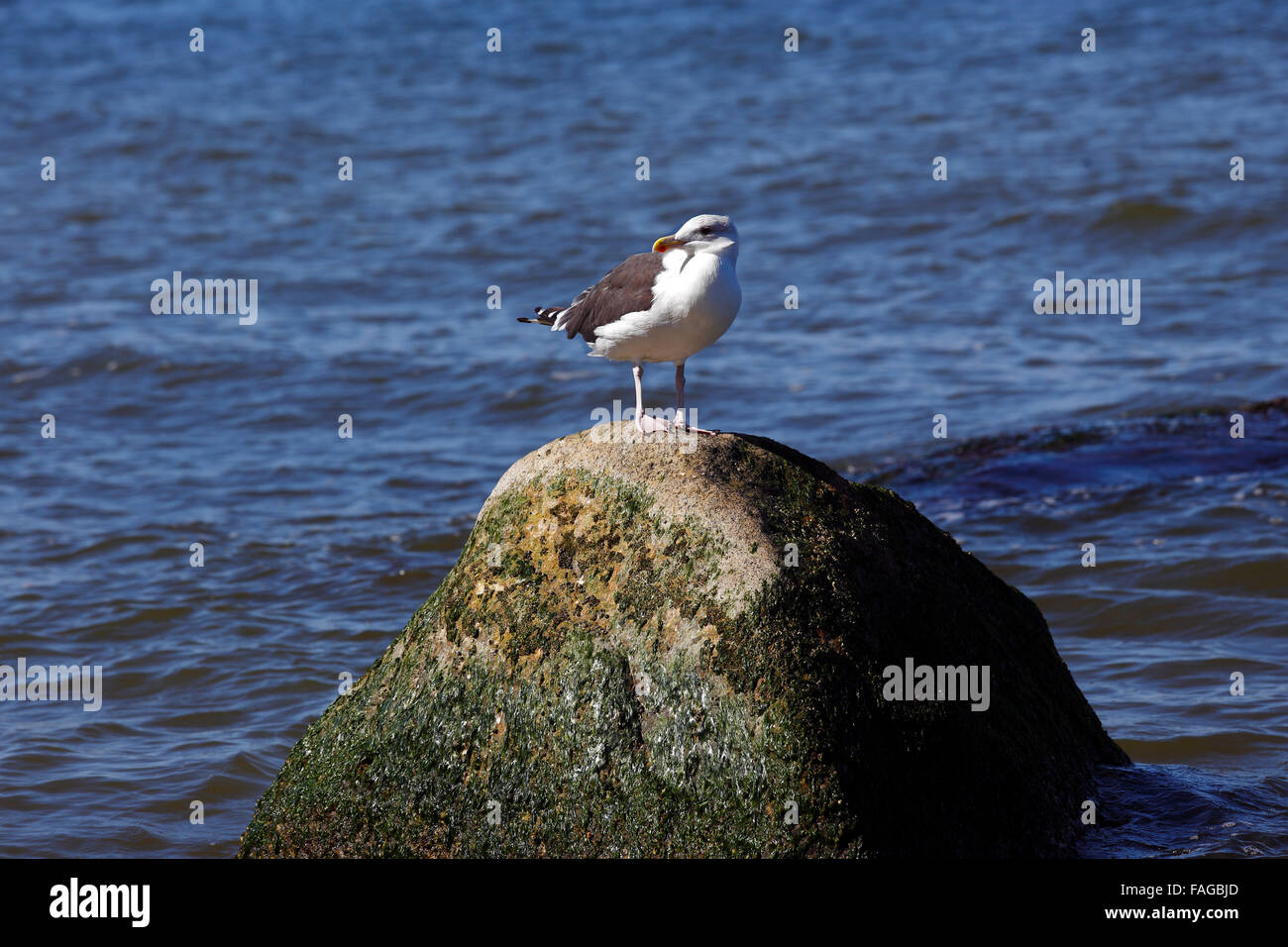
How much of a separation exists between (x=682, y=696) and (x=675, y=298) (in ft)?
4.94

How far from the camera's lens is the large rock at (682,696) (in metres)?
4.89

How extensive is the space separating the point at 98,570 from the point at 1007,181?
41.5 feet

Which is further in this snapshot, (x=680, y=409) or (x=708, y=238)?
(x=680, y=409)

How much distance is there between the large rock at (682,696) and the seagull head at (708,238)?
733 millimetres

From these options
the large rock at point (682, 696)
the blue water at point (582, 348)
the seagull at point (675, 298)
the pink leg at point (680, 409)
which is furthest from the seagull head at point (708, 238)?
the blue water at point (582, 348)

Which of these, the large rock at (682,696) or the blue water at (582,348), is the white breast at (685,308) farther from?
the blue water at (582,348)

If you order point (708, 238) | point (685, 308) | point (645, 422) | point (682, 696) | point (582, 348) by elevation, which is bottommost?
point (682, 696)

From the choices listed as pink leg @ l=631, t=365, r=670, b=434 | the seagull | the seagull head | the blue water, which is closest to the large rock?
pink leg @ l=631, t=365, r=670, b=434

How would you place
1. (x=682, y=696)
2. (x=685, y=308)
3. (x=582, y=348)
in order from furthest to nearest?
(x=582, y=348) → (x=685, y=308) → (x=682, y=696)

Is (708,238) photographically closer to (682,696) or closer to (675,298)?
(675,298)

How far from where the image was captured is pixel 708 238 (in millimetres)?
5434

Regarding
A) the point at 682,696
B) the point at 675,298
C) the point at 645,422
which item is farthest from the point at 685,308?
the point at 682,696

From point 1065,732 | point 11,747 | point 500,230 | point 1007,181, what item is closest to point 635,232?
point 500,230

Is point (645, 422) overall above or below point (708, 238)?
below
